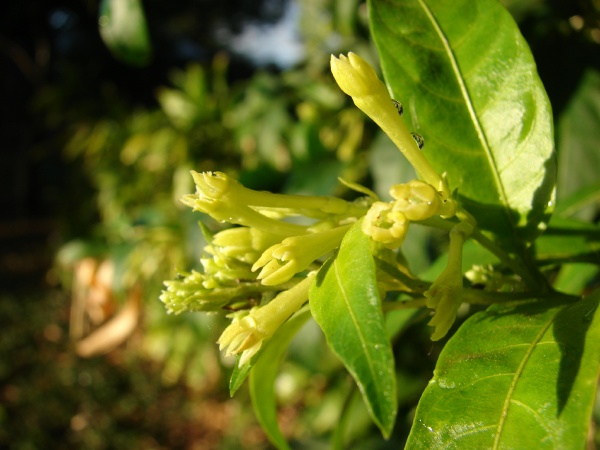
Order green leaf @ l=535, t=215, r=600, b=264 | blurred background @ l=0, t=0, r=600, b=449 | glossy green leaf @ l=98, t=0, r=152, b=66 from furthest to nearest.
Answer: blurred background @ l=0, t=0, r=600, b=449
glossy green leaf @ l=98, t=0, r=152, b=66
green leaf @ l=535, t=215, r=600, b=264

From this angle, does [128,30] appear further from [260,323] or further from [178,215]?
[178,215]

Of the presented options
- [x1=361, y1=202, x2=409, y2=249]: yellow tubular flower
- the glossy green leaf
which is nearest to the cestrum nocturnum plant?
[x1=361, y1=202, x2=409, y2=249]: yellow tubular flower

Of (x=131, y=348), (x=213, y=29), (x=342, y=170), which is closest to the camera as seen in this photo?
(x=342, y=170)

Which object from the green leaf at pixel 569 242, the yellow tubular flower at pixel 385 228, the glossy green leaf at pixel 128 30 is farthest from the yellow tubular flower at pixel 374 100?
the glossy green leaf at pixel 128 30

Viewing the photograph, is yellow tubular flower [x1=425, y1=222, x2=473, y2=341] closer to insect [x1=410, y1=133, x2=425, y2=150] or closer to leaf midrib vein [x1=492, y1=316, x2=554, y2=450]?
leaf midrib vein [x1=492, y1=316, x2=554, y2=450]

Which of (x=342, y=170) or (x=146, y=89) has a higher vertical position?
(x=342, y=170)

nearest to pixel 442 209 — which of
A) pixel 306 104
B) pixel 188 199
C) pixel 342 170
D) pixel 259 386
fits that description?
pixel 188 199

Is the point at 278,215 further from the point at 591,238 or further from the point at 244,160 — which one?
the point at 244,160
